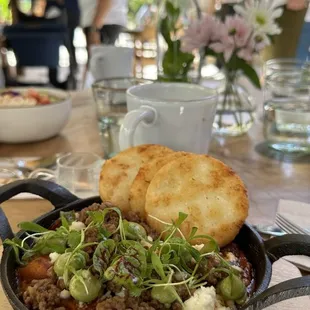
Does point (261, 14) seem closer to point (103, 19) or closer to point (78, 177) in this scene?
point (78, 177)

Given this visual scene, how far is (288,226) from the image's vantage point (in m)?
0.75

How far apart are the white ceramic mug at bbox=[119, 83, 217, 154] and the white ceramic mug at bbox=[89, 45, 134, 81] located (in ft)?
1.55

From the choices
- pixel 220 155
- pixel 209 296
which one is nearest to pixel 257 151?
pixel 220 155

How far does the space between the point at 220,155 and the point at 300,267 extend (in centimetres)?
46

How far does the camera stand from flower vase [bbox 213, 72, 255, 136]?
3.97 feet

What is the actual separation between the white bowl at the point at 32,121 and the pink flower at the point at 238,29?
0.41 meters

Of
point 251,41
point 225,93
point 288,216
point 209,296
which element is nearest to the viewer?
point 209,296

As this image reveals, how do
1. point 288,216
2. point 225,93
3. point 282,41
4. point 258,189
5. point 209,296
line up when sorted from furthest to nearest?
point 282,41 → point 225,93 → point 258,189 → point 288,216 → point 209,296

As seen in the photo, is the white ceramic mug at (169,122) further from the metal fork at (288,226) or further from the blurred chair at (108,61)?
the blurred chair at (108,61)

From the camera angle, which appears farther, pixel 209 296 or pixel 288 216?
pixel 288 216

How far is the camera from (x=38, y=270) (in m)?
0.53

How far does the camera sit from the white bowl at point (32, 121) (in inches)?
42.6

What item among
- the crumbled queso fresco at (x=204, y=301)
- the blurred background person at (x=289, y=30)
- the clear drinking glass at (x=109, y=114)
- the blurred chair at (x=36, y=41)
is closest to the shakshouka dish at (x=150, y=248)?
the crumbled queso fresco at (x=204, y=301)

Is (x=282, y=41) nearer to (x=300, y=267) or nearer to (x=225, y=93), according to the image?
(x=225, y=93)
